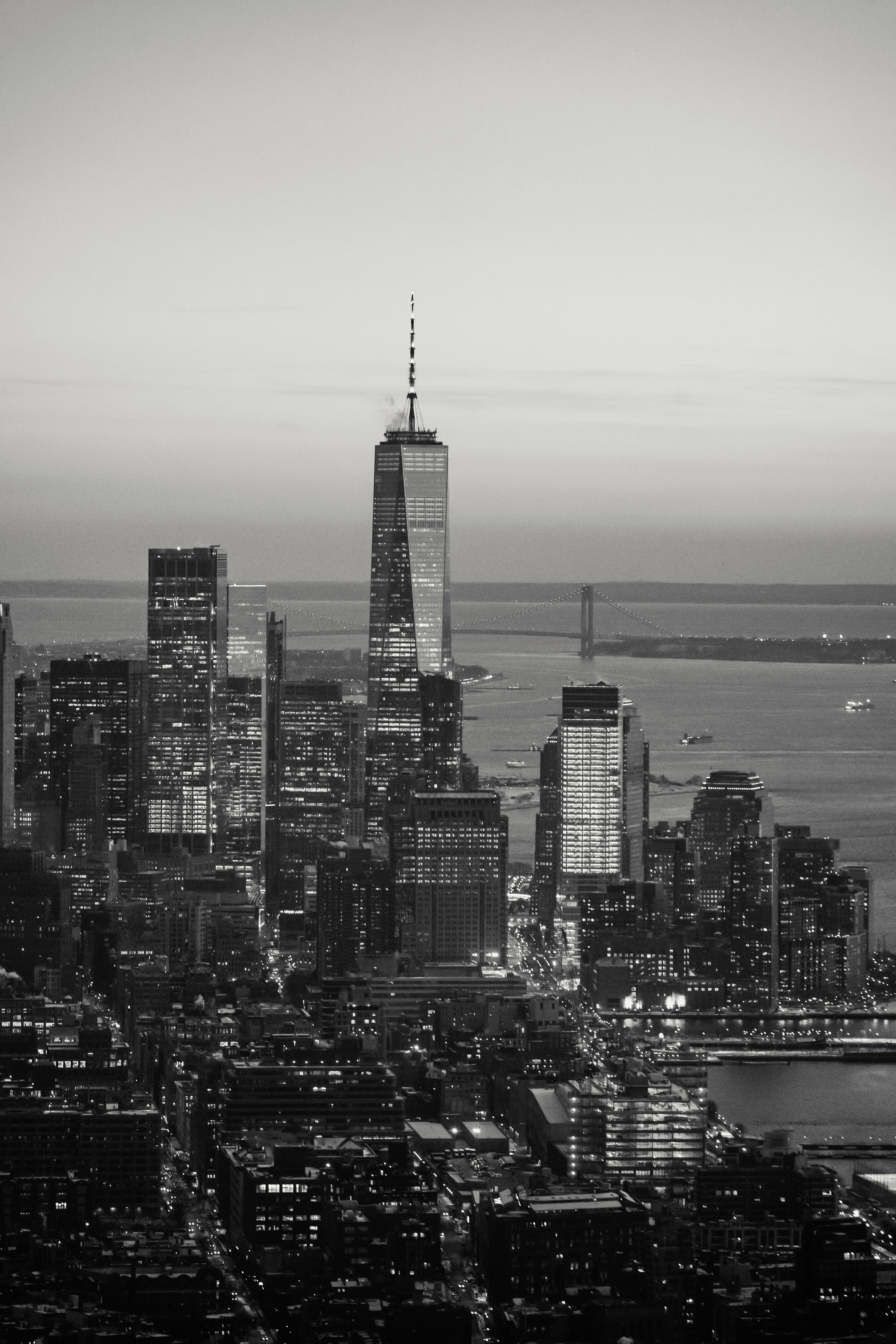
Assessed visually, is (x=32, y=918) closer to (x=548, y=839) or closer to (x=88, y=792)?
(x=88, y=792)

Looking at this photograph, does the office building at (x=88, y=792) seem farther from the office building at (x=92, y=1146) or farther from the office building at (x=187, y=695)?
the office building at (x=92, y=1146)

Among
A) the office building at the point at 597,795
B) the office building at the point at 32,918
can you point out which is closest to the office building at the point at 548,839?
the office building at the point at 597,795

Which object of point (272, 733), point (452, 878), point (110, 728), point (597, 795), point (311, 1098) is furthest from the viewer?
point (272, 733)

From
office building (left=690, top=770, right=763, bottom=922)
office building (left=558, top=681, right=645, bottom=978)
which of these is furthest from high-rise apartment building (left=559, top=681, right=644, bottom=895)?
office building (left=690, top=770, right=763, bottom=922)

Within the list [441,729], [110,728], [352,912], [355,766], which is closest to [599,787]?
[355,766]

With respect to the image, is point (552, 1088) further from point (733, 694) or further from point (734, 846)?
point (733, 694)

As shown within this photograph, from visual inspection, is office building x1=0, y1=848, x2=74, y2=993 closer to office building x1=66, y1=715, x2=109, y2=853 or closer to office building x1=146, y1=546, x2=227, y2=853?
office building x1=66, y1=715, x2=109, y2=853
